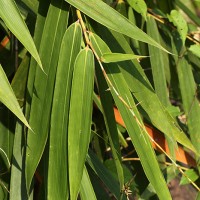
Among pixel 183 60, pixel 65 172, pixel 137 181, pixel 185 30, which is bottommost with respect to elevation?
pixel 137 181

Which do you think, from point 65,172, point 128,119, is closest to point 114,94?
point 128,119

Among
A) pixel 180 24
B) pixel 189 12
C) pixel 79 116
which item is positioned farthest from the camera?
pixel 189 12

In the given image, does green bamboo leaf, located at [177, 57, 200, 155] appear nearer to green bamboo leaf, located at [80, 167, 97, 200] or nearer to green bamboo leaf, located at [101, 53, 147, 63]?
green bamboo leaf, located at [80, 167, 97, 200]

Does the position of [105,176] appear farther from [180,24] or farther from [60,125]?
[180,24]

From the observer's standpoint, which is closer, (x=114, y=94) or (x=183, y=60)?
(x=114, y=94)

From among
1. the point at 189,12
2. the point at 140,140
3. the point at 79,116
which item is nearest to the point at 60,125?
the point at 79,116

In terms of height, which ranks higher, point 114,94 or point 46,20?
point 46,20

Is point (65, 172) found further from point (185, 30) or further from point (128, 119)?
point (185, 30)
